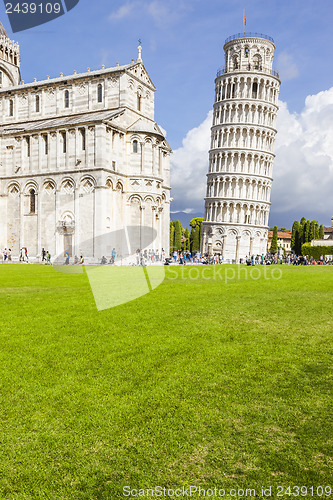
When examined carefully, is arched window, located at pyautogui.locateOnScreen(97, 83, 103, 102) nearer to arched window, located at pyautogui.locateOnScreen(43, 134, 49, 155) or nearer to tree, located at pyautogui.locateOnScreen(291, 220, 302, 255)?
arched window, located at pyautogui.locateOnScreen(43, 134, 49, 155)

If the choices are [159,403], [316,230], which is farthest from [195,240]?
[159,403]

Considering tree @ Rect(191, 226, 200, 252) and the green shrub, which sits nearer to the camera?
the green shrub

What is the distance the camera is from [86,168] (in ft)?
126

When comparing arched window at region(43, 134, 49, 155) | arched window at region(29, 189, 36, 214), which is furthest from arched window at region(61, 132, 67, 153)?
arched window at region(29, 189, 36, 214)

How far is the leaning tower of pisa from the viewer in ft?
230

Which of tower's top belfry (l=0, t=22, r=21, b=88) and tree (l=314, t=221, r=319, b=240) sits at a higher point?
tower's top belfry (l=0, t=22, r=21, b=88)

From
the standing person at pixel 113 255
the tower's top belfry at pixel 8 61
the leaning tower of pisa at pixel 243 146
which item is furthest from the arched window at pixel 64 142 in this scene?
the leaning tower of pisa at pixel 243 146

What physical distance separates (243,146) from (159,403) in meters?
69.8

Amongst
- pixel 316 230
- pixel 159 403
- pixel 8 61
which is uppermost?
pixel 8 61

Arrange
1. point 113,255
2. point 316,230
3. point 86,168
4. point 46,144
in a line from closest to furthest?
point 113,255 → point 86,168 → point 46,144 → point 316,230

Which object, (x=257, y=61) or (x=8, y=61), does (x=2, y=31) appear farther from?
(x=257, y=61)

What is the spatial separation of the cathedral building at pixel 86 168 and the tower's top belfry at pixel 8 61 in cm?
1076

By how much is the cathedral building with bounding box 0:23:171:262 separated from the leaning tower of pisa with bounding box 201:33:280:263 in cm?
2739

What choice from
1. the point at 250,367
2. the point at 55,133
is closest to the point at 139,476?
the point at 250,367
